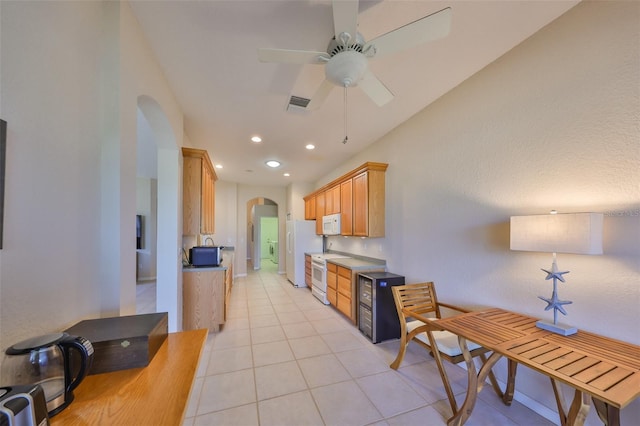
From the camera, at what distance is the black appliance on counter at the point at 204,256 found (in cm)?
324

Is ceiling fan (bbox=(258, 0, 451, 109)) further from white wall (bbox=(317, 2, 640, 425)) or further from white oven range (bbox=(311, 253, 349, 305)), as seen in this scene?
white oven range (bbox=(311, 253, 349, 305))

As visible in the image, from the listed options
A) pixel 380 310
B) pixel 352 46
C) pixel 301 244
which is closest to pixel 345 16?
pixel 352 46

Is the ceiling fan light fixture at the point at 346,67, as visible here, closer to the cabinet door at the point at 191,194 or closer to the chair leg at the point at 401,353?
the chair leg at the point at 401,353

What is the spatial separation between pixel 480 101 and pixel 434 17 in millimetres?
1317

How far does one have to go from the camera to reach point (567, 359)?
125cm

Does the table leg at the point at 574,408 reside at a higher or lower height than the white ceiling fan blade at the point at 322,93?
lower

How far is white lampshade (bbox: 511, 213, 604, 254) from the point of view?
1338mm

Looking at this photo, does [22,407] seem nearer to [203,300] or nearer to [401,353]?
[401,353]

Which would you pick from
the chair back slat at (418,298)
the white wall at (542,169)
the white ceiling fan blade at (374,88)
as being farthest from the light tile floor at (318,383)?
the white ceiling fan blade at (374,88)

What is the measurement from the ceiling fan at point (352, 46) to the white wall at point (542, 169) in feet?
3.49

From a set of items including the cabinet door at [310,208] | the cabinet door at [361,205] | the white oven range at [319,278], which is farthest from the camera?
the cabinet door at [310,208]

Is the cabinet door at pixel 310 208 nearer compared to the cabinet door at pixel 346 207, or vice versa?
the cabinet door at pixel 346 207

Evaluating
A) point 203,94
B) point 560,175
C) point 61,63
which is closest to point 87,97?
point 61,63

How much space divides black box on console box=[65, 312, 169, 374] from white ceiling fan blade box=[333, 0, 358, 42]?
177 cm
